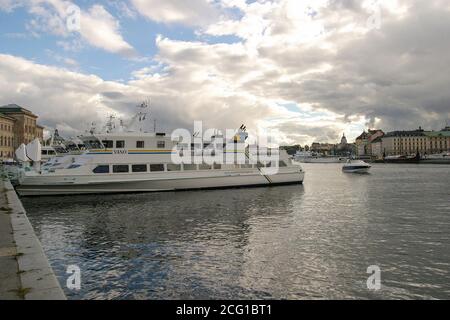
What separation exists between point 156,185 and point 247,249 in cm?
2173

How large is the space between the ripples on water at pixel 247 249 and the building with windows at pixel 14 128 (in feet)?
343

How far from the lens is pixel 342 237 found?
1563 centimetres

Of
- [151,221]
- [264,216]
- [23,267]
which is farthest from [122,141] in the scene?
[23,267]

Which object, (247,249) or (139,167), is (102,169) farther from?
(247,249)

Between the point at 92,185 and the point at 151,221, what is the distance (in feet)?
46.2

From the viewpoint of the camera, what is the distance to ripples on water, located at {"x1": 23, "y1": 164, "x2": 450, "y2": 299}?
9.69 meters

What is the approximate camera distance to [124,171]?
107ft

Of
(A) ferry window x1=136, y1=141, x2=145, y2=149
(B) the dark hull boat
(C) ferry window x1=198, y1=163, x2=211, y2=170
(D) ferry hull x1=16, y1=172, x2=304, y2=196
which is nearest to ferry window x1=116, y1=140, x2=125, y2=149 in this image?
(A) ferry window x1=136, y1=141, x2=145, y2=149

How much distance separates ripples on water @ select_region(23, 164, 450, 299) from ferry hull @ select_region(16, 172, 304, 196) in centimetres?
487

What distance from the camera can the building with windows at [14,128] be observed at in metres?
113

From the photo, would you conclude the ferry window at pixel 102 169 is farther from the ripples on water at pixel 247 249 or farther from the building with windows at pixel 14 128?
the building with windows at pixel 14 128

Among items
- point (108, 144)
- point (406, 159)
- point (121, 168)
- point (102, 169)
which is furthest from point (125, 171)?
point (406, 159)

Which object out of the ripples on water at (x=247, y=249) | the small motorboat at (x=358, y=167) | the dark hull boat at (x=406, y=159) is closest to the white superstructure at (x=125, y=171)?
the ripples on water at (x=247, y=249)

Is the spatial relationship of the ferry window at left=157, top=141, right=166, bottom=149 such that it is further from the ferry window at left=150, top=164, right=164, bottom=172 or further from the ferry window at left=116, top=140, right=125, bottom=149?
the ferry window at left=116, top=140, right=125, bottom=149
